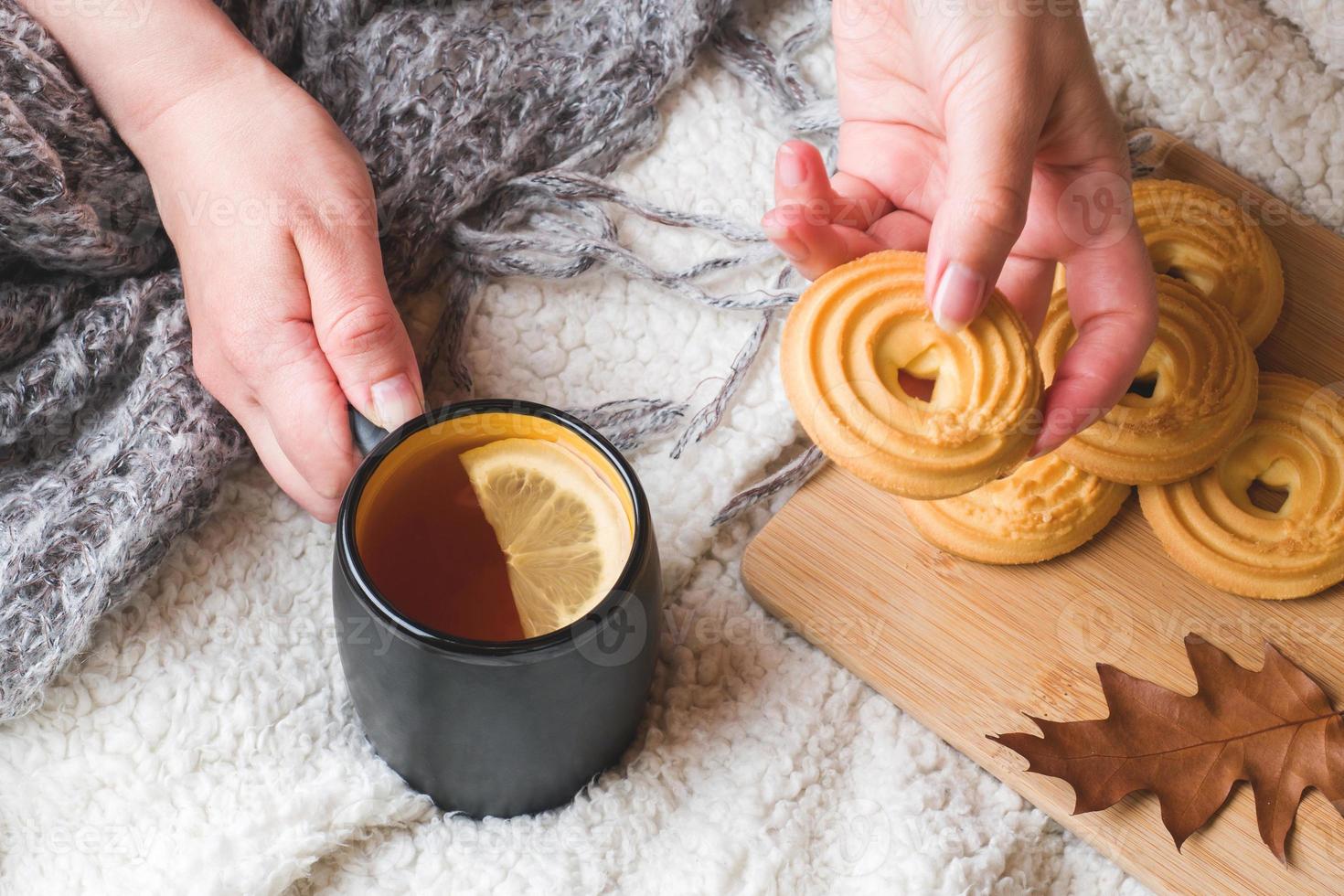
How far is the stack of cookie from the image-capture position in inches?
33.3

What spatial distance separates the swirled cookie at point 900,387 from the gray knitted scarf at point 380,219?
284 millimetres

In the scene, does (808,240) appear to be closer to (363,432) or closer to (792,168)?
(792,168)

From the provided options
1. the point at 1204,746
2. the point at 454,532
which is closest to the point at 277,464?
the point at 454,532

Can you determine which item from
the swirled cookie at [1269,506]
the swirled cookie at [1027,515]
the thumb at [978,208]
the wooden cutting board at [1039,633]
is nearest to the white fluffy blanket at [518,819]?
the wooden cutting board at [1039,633]

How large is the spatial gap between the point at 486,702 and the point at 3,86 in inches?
26.0

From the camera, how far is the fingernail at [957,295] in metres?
0.78

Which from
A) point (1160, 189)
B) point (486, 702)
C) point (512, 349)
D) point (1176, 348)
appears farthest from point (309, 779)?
point (1160, 189)

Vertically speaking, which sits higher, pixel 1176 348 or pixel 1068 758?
pixel 1176 348

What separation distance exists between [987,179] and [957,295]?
0.08 m

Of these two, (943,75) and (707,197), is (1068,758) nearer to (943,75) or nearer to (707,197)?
(943,75)

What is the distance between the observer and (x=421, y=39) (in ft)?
3.97

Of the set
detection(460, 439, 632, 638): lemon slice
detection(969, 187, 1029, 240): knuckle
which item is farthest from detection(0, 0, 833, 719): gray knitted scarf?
detection(969, 187, 1029, 240): knuckle

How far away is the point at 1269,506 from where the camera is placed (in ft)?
3.49

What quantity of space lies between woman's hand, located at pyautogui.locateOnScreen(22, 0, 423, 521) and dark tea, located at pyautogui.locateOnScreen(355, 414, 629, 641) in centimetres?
9
